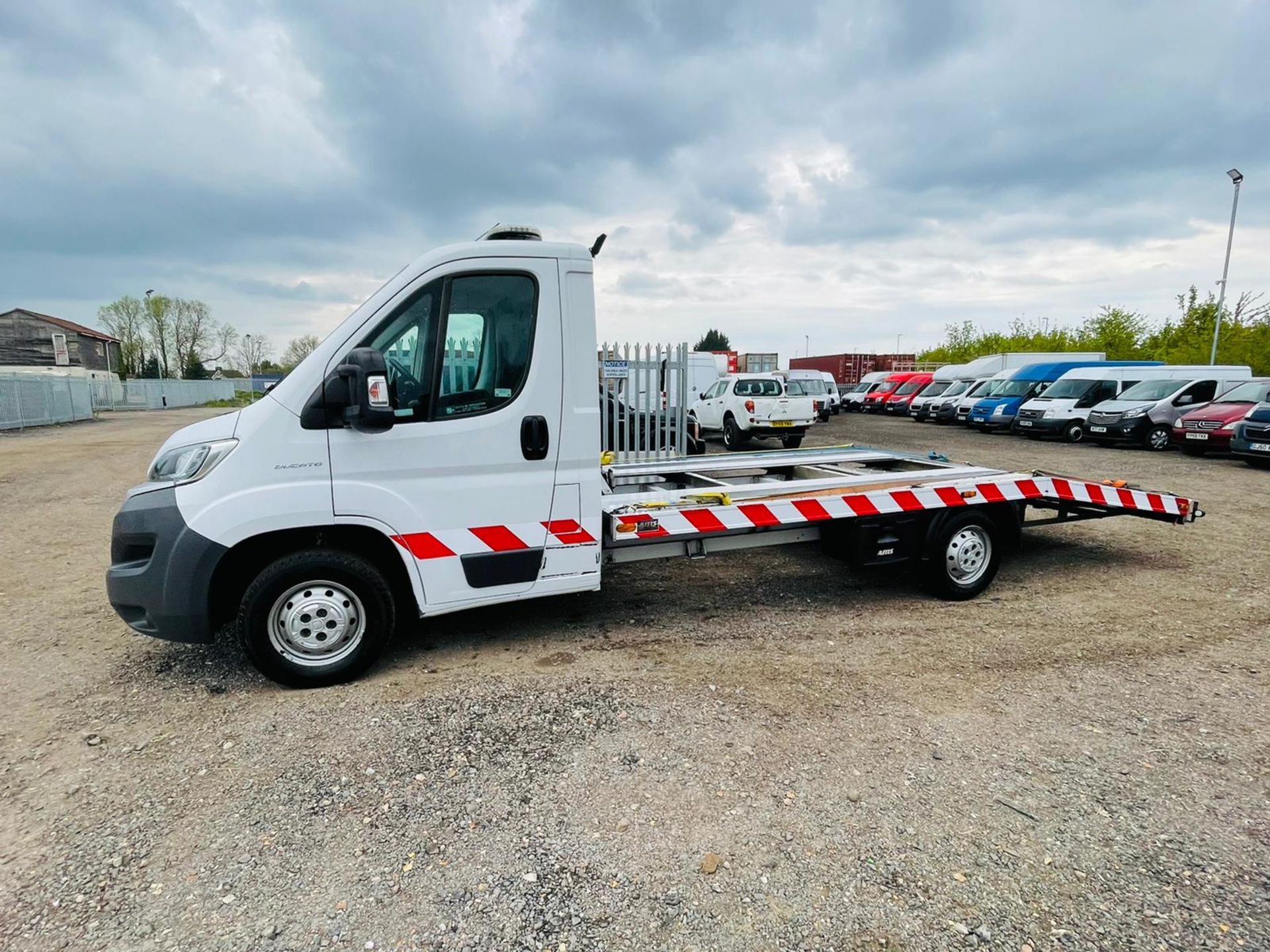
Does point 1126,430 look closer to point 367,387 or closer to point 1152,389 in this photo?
point 1152,389

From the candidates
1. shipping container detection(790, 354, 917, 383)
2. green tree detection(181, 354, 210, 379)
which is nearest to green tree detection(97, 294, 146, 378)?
green tree detection(181, 354, 210, 379)

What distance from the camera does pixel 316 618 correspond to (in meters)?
3.83

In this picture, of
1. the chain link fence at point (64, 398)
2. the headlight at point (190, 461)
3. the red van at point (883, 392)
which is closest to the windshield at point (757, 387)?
the headlight at point (190, 461)

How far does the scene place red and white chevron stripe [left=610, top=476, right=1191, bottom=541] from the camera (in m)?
4.51

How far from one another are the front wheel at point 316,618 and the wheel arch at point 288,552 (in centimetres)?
11

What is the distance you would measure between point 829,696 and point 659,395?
25.6 ft

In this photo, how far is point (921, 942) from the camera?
7.25ft

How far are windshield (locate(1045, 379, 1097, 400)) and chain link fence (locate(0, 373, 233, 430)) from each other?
32.6 metres

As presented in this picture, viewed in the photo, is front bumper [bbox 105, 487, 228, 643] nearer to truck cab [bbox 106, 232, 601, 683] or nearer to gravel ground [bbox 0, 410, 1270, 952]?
truck cab [bbox 106, 232, 601, 683]

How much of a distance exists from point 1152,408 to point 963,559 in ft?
46.7

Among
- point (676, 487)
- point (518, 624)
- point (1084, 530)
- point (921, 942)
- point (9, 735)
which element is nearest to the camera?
point (921, 942)

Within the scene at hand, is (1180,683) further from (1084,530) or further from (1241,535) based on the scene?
(1241,535)

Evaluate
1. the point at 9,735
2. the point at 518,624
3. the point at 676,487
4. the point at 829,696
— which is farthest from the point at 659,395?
the point at 9,735

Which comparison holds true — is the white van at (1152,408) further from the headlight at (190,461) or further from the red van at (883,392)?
the headlight at (190,461)
